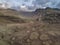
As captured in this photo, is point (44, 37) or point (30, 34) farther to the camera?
point (30, 34)

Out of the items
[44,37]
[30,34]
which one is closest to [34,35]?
[30,34]

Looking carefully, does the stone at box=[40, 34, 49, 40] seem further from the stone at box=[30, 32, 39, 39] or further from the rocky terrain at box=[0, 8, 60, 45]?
the stone at box=[30, 32, 39, 39]

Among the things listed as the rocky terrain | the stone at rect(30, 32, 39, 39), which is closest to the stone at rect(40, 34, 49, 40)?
the rocky terrain

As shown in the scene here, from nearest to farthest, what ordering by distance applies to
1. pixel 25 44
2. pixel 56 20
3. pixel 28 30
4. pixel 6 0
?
pixel 25 44 → pixel 28 30 → pixel 56 20 → pixel 6 0

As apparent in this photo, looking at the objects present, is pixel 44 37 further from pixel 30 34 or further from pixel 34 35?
pixel 30 34

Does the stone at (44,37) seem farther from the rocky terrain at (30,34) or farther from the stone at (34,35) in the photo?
the stone at (34,35)

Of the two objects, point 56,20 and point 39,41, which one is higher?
point 56,20

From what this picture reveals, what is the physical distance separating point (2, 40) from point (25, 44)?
0.81 metres

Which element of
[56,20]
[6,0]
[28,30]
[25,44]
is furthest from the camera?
[6,0]

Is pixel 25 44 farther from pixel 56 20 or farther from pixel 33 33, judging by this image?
pixel 56 20

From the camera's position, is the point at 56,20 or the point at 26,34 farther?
the point at 56,20

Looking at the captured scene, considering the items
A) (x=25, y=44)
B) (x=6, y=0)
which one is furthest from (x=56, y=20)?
(x=6, y=0)

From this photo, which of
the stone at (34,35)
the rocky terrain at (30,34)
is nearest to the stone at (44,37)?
the rocky terrain at (30,34)

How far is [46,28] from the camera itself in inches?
239
